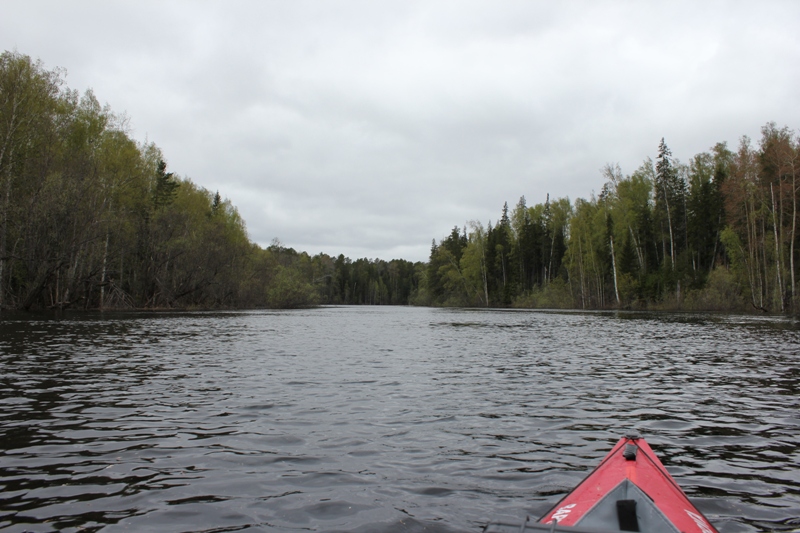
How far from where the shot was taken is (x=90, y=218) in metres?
41.0

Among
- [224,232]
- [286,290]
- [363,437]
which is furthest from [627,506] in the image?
[286,290]

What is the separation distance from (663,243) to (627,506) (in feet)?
237

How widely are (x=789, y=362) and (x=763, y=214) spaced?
1504 inches

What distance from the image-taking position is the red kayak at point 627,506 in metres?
3.77

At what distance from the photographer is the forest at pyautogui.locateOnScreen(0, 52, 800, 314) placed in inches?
1521

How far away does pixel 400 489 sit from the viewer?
5824mm

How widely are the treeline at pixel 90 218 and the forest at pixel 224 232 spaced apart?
0.14 meters

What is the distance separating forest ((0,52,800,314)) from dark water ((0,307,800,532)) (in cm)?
2828

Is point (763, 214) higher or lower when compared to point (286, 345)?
higher

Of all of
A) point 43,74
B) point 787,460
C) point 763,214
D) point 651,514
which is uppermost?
point 43,74

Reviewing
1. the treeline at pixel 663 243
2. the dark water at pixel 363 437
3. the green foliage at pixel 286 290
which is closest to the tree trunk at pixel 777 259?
the treeline at pixel 663 243

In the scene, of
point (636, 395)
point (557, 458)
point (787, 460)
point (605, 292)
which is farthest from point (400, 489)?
point (605, 292)

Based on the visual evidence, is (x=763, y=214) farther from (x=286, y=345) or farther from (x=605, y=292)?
(x=286, y=345)

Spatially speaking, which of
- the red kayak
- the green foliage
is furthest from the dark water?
the green foliage
